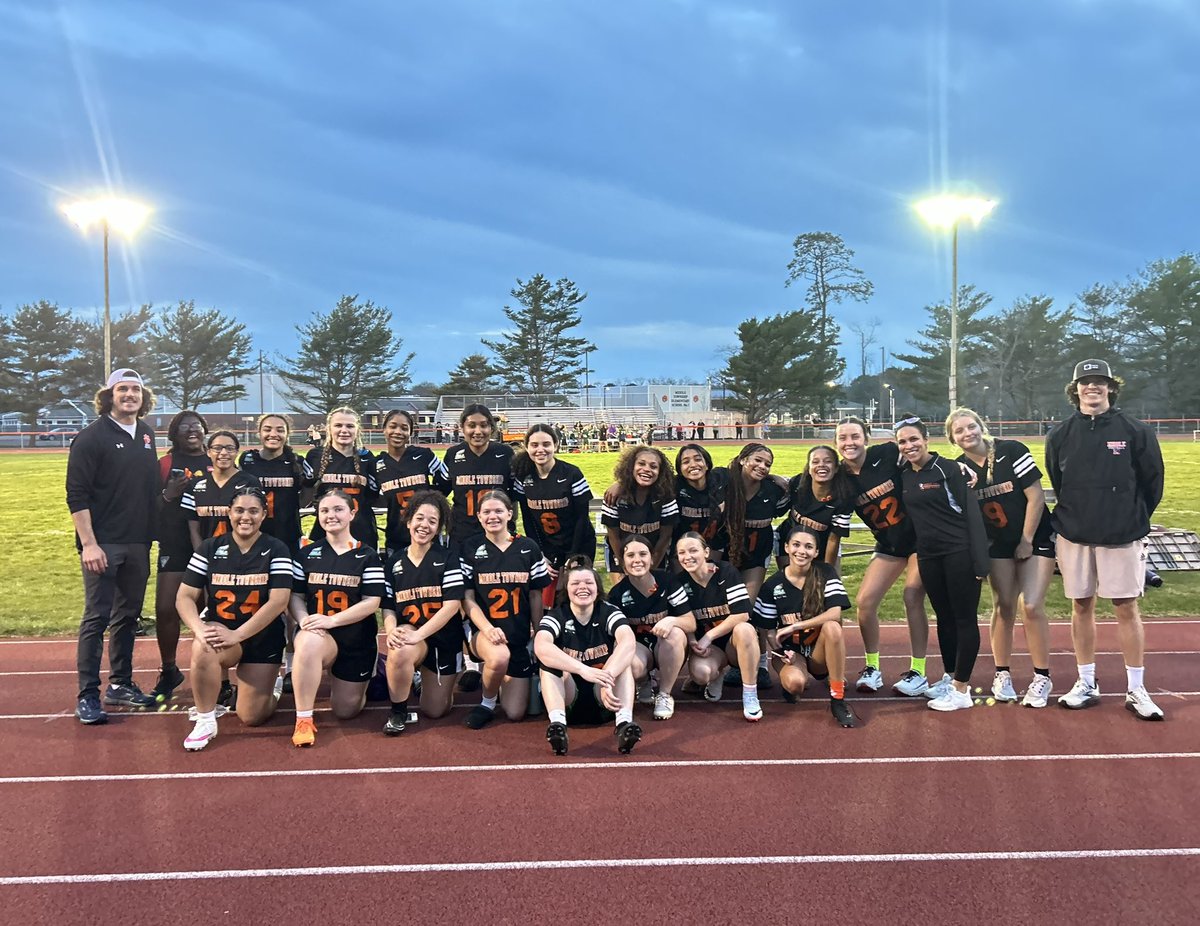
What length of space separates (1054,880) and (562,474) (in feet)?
12.1

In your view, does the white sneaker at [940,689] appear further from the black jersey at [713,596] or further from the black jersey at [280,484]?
the black jersey at [280,484]

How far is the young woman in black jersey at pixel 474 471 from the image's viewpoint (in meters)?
5.65

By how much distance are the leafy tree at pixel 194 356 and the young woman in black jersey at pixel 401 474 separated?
51483 mm

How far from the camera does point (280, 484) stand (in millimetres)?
5543

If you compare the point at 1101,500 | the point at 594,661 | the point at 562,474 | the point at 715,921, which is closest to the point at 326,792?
the point at 594,661

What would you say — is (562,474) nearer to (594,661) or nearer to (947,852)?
(594,661)

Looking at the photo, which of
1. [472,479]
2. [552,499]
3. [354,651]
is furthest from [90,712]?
[552,499]

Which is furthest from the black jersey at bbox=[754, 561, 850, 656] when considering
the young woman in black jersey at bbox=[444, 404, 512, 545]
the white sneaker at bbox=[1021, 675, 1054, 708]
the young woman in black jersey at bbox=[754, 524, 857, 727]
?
the young woman in black jersey at bbox=[444, 404, 512, 545]

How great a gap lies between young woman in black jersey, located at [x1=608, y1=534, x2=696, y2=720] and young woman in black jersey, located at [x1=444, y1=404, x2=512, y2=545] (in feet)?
3.80

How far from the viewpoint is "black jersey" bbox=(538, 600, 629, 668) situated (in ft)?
15.5

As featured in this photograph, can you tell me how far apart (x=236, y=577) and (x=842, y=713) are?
3.72 metres

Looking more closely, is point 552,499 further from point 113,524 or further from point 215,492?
point 113,524

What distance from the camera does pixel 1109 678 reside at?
5688mm

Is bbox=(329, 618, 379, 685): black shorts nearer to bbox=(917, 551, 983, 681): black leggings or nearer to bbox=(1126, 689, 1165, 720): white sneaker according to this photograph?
bbox=(917, 551, 983, 681): black leggings
